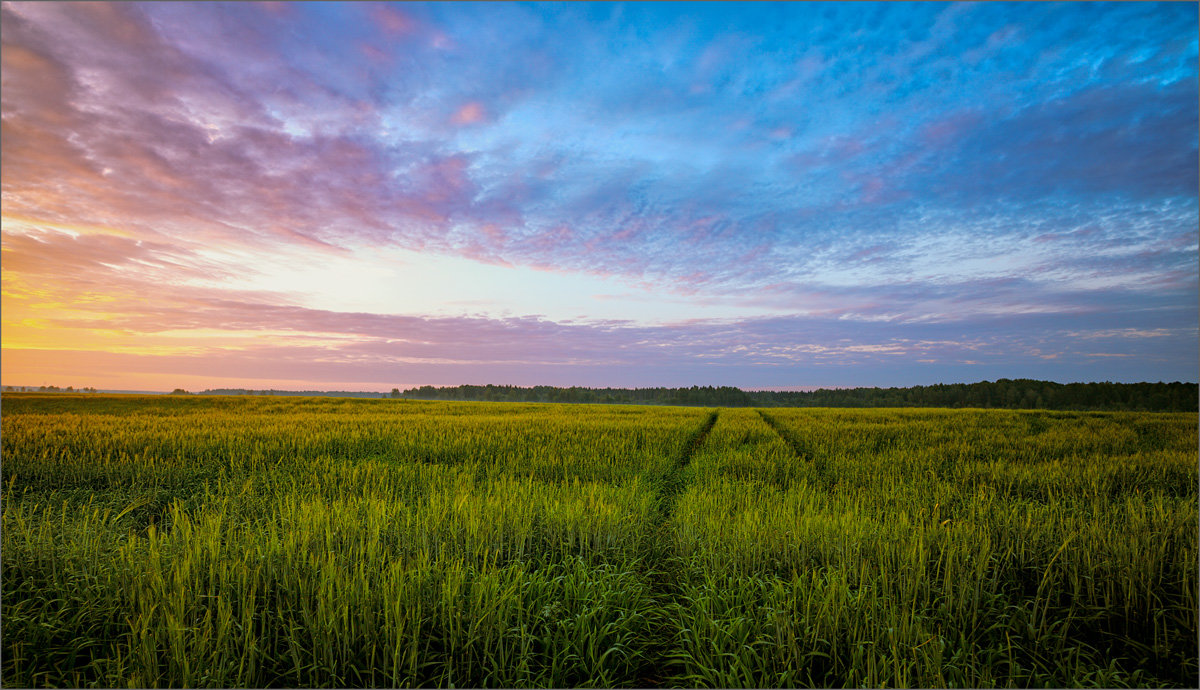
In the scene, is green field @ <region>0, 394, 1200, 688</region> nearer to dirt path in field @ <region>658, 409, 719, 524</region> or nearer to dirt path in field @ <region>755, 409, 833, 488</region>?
dirt path in field @ <region>658, 409, 719, 524</region>

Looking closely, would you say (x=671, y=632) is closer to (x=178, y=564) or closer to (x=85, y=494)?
(x=178, y=564)

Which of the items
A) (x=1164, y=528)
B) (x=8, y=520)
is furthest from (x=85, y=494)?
(x=1164, y=528)

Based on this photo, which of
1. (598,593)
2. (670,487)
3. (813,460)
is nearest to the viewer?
(598,593)

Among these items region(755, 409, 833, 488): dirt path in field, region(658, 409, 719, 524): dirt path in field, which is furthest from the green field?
region(755, 409, 833, 488): dirt path in field

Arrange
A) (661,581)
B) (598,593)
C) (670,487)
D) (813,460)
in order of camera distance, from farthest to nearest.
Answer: (813,460), (670,487), (661,581), (598,593)

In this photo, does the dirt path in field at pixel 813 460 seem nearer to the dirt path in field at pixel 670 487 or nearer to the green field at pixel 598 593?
the green field at pixel 598 593

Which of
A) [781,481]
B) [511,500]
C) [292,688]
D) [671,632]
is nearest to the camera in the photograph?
[292,688]

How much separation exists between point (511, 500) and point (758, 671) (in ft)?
11.8

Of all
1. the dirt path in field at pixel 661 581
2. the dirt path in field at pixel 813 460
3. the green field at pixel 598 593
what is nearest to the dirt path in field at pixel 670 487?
the dirt path in field at pixel 661 581

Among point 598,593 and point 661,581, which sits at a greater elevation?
point 598,593

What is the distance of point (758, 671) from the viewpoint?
2.90m

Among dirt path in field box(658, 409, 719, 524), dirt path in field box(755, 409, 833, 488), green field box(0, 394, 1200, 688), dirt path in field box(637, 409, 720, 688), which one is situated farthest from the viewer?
dirt path in field box(755, 409, 833, 488)

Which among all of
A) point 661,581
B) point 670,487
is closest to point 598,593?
point 661,581

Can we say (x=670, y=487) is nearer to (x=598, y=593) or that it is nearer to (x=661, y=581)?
(x=661, y=581)
